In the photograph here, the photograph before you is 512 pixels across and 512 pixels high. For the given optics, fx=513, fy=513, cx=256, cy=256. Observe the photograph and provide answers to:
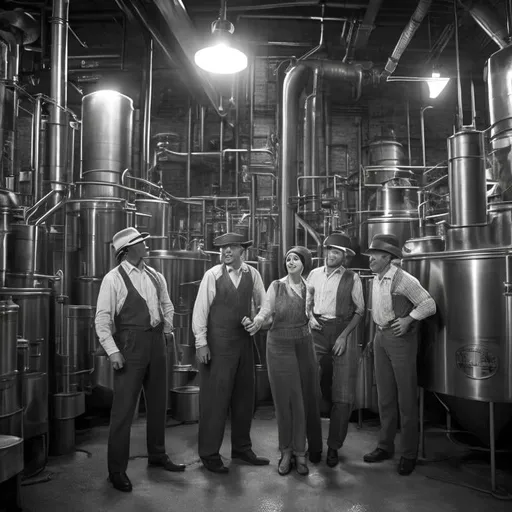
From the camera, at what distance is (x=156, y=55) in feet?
29.9

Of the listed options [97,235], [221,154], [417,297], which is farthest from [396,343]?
[221,154]

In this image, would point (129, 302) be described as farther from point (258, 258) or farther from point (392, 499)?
point (258, 258)

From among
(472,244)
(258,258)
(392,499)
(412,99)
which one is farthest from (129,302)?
(412,99)

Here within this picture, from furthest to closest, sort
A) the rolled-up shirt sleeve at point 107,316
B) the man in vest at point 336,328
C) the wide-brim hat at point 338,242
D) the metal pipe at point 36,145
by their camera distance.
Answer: the metal pipe at point 36,145 → the wide-brim hat at point 338,242 → the man in vest at point 336,328 → the rolled-up shirt sleeve at point 107,316

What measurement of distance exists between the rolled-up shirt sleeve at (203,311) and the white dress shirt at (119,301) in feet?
0.76

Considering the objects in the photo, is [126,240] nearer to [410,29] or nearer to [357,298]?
[357,298]

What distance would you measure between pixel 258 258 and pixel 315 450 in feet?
10.2

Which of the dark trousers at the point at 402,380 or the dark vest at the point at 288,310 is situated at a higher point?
the dark vest at the point at 288,310

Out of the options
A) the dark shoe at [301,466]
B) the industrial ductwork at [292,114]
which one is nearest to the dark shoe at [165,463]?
the dark shoe at [301,466]

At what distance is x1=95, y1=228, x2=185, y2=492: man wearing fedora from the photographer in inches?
139

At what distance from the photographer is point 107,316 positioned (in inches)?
140

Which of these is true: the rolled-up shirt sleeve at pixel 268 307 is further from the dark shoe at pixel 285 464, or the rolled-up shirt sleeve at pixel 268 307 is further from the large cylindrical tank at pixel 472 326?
the large cylindrical tank at pixel 472 326

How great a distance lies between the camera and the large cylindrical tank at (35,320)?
12.7 ft

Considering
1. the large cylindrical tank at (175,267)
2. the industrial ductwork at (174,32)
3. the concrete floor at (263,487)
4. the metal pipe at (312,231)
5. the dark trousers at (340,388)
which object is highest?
the industrial ductwork at (174,32)
